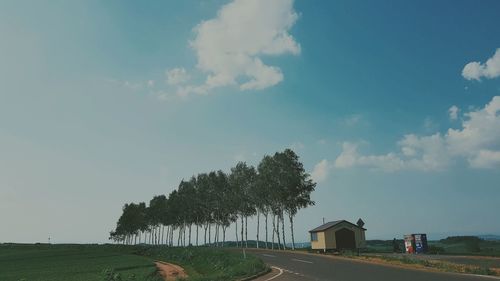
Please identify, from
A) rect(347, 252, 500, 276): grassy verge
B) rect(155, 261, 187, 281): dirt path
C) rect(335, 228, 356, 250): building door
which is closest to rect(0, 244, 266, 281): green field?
rect(155, 261, 187, 281): dirt path

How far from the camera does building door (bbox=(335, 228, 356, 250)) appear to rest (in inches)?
2231

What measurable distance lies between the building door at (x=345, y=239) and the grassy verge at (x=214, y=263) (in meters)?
15.1

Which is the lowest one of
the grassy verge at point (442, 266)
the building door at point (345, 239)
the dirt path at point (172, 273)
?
the dirt path at point (172, 273)

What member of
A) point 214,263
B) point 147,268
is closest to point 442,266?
point 214,263

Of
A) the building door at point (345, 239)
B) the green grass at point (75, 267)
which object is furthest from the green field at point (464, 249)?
the green grass at point (75, 267)

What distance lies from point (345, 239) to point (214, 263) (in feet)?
66.4

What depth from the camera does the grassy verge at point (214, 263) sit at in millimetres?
27745

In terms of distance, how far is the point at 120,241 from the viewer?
7141 inches

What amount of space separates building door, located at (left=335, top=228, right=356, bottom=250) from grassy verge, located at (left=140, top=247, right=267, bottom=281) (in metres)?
15.1

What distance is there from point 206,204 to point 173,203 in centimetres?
1818

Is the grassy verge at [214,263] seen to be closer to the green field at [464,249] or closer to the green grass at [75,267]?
the green grass at [75,267]

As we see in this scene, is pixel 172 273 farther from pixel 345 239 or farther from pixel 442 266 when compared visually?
pixel 442 266

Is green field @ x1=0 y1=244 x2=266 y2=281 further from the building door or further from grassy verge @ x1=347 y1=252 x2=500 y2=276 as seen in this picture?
the building door

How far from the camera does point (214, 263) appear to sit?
4575 cm
